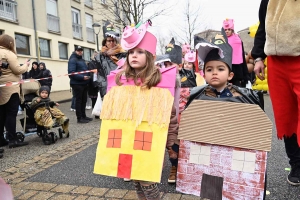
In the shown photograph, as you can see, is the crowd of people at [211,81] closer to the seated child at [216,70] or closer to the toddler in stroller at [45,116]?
the seated child at [216,70]

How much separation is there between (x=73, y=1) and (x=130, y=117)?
2132 centimetres

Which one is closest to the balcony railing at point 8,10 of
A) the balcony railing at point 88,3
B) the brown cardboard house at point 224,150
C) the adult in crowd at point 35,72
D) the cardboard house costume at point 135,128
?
the adult in crowd at point 35,72

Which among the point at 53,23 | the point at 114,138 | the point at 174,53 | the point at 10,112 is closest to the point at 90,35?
the point at 53,23

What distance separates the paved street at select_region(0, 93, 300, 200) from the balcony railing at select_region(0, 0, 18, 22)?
1277 centimetres

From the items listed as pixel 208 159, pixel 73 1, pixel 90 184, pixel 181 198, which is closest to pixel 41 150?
pixel 90 184

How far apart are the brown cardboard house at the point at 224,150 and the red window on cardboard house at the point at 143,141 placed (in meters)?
0.22

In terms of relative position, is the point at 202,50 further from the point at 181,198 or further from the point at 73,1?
the point at 73,1

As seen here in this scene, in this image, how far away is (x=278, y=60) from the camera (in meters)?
2.13

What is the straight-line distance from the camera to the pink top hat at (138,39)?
2086 millimetres

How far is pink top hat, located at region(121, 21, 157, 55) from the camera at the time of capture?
6.84 feet

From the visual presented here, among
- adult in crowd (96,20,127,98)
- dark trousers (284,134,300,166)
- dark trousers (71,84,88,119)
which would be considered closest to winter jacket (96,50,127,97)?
adult in crowd (96,20,127,98)

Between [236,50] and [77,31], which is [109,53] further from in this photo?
[77,31]

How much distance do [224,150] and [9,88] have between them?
3.80 m

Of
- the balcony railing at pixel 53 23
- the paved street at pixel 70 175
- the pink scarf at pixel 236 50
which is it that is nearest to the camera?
the paved street at pixel 70 175
